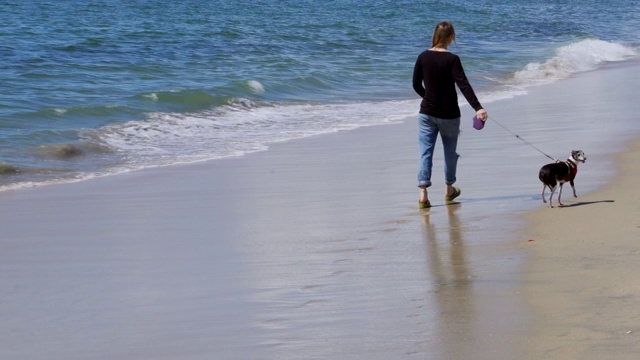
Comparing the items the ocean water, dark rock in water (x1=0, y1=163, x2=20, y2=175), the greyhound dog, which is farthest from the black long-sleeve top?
dark rock in water (x1=0, y1=163, x2=20, y2=175)

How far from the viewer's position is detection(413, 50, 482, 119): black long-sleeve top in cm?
819

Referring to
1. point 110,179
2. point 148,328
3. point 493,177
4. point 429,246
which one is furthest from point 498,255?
point 110,179

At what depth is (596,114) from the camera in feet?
44.5

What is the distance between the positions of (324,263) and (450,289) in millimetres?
967

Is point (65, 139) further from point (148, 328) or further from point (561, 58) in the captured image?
point (561, 58)

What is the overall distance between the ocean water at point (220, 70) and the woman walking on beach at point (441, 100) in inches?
141

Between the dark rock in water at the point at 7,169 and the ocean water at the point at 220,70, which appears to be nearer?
the dark rock in water at the point at 7,169

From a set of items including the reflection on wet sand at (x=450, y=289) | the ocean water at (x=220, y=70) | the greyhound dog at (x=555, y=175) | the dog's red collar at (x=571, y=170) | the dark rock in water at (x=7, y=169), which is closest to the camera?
the reflection on wet sand at (x=450, y=289)

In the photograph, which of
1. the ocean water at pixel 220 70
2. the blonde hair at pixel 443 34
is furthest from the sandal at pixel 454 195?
the ocean water at pixel 220 70

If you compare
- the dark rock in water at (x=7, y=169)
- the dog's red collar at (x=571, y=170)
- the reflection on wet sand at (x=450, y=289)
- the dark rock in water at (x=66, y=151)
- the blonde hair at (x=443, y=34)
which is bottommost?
the dark rock in water at (x=66, y=151)

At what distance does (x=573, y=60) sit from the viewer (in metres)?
24.7

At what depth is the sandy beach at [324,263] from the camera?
5051mm

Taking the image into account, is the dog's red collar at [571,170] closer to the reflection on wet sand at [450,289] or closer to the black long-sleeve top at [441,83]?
the black long-sleeve top at [441,83]

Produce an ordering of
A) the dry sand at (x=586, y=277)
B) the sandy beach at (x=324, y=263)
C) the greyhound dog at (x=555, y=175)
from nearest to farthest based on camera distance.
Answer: the dry sand at (x=586, y=277) < the sandy beach at (x=324, y=263) < the greyhound dog at (x=555, y=175)
